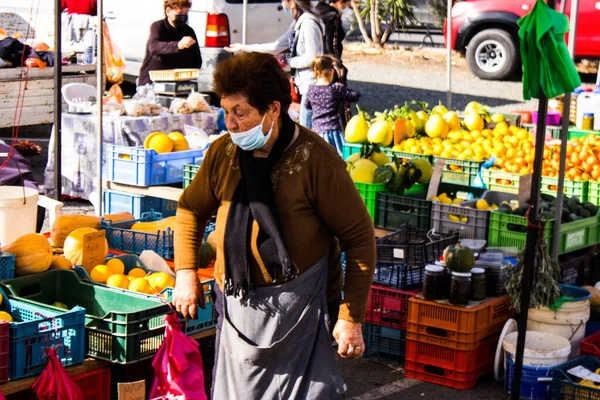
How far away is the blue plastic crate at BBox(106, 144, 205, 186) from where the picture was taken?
7.08m

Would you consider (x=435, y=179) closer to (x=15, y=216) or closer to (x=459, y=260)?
(x=459, y=260)

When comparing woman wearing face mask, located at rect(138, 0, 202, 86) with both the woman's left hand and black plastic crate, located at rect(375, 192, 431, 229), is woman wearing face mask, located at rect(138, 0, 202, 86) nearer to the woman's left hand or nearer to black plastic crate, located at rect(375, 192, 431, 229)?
black plastic crate, located at rect(375, 192, 431, 229)

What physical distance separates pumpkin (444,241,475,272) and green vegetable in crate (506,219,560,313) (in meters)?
0.23

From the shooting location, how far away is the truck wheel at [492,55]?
52.1ft

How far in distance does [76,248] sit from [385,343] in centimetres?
184

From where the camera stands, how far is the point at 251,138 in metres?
3.18

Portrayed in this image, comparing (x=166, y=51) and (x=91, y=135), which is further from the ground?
(x=166, y=51)

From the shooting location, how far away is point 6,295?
14.3 ft

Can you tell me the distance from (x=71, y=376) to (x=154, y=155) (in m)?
3.22

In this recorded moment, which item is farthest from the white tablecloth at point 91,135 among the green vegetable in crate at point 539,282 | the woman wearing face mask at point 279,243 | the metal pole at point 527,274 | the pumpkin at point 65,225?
the woman wearing face mask at point 279,243

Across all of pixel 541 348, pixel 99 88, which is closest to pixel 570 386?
pixel 541 348

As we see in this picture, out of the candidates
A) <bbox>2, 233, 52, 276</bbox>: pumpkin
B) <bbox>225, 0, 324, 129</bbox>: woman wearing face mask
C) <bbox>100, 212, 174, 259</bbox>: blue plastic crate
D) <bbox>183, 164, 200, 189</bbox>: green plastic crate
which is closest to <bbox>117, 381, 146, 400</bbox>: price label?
<bbox>2, 233, 52, 276</bbox>: pumpkin

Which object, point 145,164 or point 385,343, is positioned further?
point 145,164

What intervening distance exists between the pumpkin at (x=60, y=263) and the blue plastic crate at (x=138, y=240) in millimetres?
703
